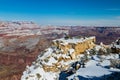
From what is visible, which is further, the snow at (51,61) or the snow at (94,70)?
the snow at (51,61)

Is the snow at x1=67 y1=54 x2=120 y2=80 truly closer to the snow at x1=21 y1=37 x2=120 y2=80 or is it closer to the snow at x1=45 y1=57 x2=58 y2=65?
the snow at x1=21 y1=37 x2=120 y2=80

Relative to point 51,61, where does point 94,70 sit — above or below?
above

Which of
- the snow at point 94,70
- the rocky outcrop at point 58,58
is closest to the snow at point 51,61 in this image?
the rocky outcrop at point 58,58

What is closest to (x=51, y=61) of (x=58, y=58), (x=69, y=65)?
(x=58, y=58)

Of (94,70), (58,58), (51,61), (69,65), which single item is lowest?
(69,65)

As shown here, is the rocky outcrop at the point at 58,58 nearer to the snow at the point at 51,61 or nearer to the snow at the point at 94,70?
the snow at the point at 51,61

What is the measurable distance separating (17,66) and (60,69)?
150827 mm

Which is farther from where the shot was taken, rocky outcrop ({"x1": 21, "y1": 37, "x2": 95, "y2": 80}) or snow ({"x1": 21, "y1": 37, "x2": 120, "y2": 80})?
rocky outcrop ({"x1": 21, "y1": 37, "x2": 95, "y2": 80})

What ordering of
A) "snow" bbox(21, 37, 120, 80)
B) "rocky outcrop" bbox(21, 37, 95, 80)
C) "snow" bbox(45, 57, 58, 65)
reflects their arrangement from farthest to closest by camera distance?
"snow" bbox(45, 57, 58, 65) → "rocky outcrop" bbox(21, 37, 95, 80) → "snow" bbox(21, 37, 120, 80)

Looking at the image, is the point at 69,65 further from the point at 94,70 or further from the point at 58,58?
the point at 94,70

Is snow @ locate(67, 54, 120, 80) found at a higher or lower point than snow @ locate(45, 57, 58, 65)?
higher

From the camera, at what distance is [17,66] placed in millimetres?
177875

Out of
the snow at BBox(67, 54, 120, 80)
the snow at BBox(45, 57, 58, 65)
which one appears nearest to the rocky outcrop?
the snow at BBox(45, 57, 58, 65)

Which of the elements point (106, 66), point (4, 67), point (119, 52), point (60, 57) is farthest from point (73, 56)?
point (4, 67)
